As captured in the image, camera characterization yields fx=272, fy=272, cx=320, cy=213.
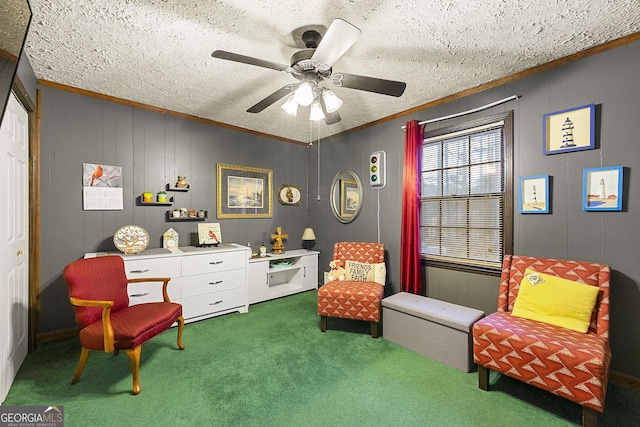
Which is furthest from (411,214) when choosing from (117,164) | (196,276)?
(117,164)

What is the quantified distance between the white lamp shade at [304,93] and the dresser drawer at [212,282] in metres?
2.32

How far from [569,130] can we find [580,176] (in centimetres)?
39

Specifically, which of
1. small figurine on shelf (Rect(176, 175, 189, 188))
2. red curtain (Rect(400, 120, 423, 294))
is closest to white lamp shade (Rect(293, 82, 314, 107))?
red curtain (Rect(400, 120, 423, 294))

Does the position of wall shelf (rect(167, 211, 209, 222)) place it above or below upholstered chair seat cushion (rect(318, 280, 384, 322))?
above

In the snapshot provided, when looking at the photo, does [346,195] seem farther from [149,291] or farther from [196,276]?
[149,291]

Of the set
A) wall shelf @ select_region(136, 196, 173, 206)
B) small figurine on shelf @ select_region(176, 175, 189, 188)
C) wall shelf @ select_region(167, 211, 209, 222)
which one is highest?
small figurine on shelf @ select_region(176, 175, 189, 188)

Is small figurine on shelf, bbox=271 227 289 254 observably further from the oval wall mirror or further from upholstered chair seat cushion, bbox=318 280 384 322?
upholstered chair seat cushion, bbox=318 280 384 322

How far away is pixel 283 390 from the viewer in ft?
6.45

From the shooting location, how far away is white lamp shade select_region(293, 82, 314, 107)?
6.42 feet

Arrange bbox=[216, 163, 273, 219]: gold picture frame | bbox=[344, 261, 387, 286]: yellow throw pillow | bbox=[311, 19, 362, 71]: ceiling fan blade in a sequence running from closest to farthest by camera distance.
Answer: bbox=[311, 19, 362, 71]: ceiling fan blade < bbox=[344, 261, 387, 286]: yellow throw pillow < bbox=[216, 163, 273, 219]: gold picture frame

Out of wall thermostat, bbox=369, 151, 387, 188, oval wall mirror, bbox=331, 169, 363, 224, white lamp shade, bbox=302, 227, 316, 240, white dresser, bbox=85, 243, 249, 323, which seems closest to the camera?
white dresser, bbox=85, 243, 249, 323

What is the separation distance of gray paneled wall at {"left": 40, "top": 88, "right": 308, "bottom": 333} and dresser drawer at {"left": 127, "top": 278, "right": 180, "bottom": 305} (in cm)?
67

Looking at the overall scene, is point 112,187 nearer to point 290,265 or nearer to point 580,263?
point 290,265

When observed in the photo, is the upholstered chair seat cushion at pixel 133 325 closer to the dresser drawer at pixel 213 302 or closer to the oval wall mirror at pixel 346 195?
the dresser drawer at pixel 213 302
